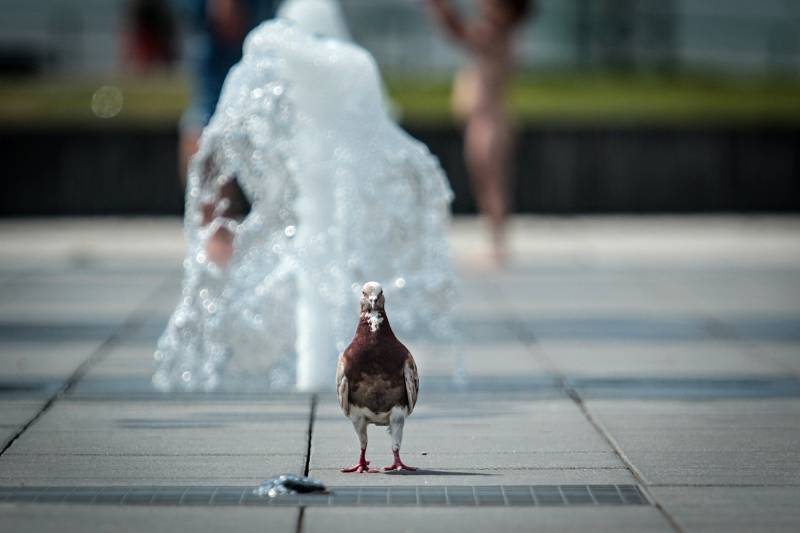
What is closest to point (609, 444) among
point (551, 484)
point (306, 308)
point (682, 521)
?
point (551, 484)

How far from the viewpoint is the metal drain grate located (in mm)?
4996

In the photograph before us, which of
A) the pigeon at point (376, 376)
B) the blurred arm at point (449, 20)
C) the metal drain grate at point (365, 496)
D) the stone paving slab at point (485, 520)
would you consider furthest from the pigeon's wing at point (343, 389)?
the blurred arm at point (449, 20)

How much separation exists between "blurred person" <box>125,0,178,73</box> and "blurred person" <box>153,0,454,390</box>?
48.0 ft

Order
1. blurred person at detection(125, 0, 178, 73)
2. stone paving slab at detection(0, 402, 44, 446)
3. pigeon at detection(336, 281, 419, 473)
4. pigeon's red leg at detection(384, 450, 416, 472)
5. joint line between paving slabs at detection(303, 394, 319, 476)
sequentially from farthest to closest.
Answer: blurred person at detection(125, 0, 178, 73)
stone paving slab at detection(0, 402, 44, 446)
joint line between paving slabs at detection(303, 394, 319, 476)
pigeon's red leg at detection(384, 450, 416, 472)
pigeon at detection(336, 281, 419, 473)

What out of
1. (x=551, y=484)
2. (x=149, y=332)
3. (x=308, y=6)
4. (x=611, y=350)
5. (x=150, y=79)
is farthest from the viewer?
(x=150, y=79)

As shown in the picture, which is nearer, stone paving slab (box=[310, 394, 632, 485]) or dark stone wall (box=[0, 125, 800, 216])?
stone paving slab (box=[310, 394, 632, 485])

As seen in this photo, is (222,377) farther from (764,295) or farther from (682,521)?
(764,295)

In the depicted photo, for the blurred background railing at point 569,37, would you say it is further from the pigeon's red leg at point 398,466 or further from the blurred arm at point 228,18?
the pigeon's red leg at point 398,466

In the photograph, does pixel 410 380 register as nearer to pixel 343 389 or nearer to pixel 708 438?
pixel 343 389

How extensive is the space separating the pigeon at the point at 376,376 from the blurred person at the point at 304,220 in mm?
1763

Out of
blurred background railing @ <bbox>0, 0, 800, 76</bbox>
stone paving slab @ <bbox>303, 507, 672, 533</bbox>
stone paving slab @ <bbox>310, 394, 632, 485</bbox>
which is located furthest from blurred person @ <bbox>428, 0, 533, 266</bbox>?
blurred background railing @ <bbox>0, 0, 800, 76</bbox>

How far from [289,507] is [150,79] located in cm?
1623

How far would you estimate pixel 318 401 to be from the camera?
6.85m

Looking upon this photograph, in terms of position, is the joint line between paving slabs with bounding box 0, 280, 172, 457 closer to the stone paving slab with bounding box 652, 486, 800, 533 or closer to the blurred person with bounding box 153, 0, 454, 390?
the blurred person with bounding box 153, 0, 454, 390
